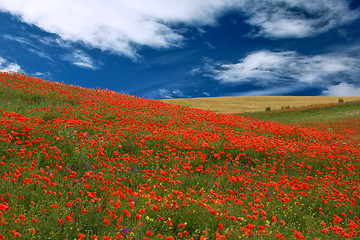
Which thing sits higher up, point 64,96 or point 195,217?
point 64,96

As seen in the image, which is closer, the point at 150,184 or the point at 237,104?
the point at 150,184

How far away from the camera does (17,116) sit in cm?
762

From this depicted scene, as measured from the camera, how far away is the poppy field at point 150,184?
402cm

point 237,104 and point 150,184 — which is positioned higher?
point 237,104

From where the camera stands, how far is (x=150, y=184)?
19.0 feet

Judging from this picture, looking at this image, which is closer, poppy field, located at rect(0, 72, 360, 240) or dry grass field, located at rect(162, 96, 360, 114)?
poppy field, located at rect(0, 72, 360, 240)

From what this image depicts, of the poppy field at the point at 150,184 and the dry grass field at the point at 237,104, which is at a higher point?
the dry grass field at the point at 237,104

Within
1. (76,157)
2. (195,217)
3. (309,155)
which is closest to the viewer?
(195,217)

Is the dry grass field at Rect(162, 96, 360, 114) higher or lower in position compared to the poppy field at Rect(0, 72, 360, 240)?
higher

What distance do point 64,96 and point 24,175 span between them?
838cm

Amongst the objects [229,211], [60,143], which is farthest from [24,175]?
[229,211]

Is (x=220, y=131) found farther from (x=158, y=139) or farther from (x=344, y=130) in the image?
(x=344, y=130)

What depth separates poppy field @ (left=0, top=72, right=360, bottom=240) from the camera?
402cm

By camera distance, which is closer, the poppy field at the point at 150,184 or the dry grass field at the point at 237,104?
the poppy field at the point at 150,184
